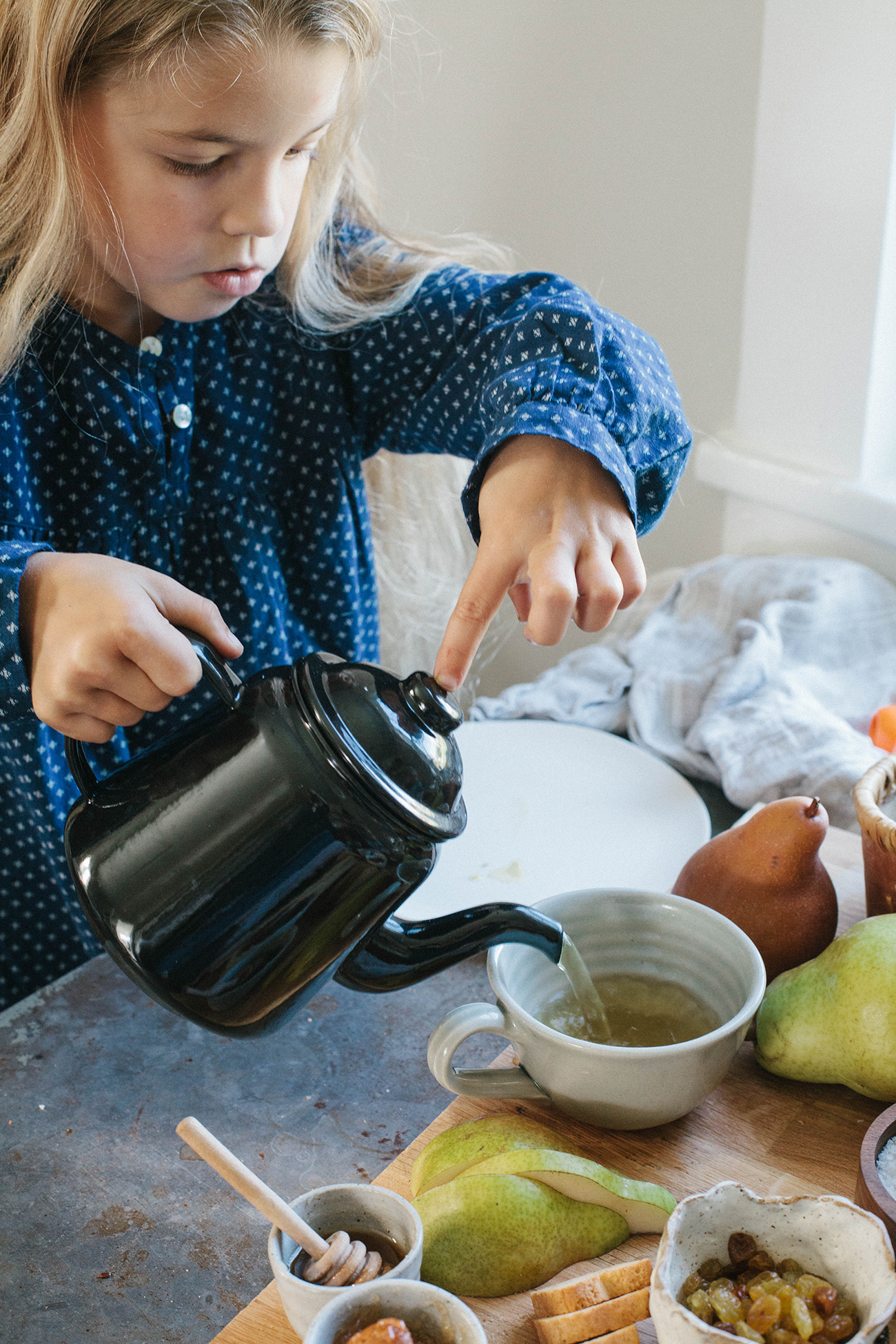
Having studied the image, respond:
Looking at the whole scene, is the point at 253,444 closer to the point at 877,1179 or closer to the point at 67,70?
the point at 67,70

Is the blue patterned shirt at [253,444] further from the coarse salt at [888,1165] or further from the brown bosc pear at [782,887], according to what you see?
the coarse salt at [888,1165]

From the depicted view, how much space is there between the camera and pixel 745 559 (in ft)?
4.28

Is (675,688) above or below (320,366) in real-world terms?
below

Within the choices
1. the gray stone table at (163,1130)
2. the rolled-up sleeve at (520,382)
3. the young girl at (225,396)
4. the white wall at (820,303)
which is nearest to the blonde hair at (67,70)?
the young girl at (225,396)

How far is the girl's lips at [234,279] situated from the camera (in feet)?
2.24

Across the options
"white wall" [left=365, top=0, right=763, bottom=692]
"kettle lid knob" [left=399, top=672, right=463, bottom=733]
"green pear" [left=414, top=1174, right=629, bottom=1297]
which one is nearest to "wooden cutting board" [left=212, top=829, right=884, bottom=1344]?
"green pear" [left=414, top=1174, right=629, bottom=1297]

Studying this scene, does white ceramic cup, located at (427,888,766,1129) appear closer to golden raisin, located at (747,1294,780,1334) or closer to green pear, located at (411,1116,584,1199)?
green pear, located at (411,1116,584,1199)

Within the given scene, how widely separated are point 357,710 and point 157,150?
0.35 metres

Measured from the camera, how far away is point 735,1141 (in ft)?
1.82

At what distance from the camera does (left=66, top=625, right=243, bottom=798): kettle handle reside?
49 centimetres

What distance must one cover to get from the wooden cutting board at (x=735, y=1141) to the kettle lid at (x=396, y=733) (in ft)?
0.63

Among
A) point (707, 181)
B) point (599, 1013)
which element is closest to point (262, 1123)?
point (599, 1013)

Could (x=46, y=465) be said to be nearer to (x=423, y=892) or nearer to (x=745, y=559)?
(x=423, y=892)

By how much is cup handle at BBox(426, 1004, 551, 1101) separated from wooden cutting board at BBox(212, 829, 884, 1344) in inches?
0.7
